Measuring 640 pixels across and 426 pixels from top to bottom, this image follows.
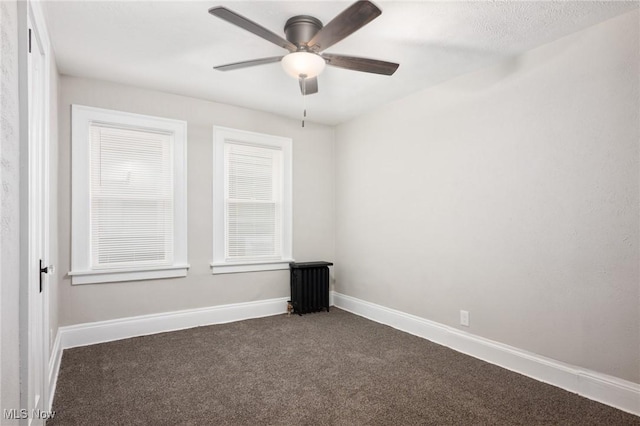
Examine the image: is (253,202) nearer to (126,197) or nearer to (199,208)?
(199,208)

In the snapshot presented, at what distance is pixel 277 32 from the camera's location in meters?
2.60

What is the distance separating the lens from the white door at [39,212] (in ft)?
5.78

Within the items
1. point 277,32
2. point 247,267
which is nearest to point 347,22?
point 277,32

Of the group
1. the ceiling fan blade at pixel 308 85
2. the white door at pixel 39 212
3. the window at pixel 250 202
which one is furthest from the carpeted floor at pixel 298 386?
the ceiling fan blade at pixel 308 85

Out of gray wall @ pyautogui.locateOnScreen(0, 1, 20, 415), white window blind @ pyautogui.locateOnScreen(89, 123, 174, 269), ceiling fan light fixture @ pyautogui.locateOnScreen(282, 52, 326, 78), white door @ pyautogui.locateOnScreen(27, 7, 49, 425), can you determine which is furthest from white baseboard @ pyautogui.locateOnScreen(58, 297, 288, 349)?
ceiling fan light fixture @ pyautogui.locateOnScreen(282, 52, 326, 78)

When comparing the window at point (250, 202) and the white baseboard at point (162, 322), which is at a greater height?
the window at point (250, 202)

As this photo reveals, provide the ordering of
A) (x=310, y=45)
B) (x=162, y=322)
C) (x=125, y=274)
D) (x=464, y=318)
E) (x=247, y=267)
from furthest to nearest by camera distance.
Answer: (x=247, y=267) → (x=162, y=322) → (x=125, y=274) → (x=464, y=318) → (x=310, y=45)

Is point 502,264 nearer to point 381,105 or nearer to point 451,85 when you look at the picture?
point 451,85

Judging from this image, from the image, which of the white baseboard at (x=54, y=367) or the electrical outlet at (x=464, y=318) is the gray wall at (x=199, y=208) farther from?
the electrical outlet at (x=464, y=318)

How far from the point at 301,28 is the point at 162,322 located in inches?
125

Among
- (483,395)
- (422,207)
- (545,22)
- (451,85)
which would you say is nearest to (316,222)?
(422,207)

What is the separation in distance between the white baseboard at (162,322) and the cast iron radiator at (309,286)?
10.2 inches

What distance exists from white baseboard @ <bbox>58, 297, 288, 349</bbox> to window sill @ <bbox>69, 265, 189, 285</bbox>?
0.40 m

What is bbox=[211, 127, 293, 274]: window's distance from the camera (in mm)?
4227
